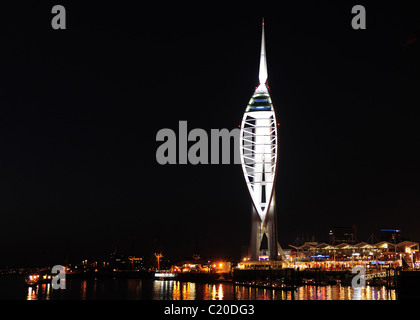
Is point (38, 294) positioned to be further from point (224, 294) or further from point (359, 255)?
point (359, 255)

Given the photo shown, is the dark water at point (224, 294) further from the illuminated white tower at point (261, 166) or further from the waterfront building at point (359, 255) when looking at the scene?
the waterfront building at point (359, 255)

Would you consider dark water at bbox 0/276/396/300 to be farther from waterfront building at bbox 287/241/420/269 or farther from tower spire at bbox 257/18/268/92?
waterfront building at bbox 287/241/420/269

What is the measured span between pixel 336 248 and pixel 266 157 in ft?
189

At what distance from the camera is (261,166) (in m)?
110

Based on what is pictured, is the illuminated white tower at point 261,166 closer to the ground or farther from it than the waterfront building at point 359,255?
farther from it

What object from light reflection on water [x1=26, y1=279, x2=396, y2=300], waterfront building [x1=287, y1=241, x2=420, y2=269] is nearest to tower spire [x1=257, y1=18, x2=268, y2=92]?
light reflection on water [x1=26, y1=279, x2=396, y2=300]

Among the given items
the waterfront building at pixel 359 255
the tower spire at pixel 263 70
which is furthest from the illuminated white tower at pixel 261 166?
the waterfront building at pixel 359 255

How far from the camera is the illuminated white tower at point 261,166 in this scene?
10900 centimetres

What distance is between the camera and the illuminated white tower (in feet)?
358

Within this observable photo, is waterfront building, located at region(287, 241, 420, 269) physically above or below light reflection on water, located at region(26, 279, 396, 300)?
above

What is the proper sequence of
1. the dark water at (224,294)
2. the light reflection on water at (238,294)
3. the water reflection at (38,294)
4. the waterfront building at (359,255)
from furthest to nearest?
the waterfront building at (359,255) → the water reflection at (38,294) → the dark water at (224,294) → the light reflection on water at (238,294)

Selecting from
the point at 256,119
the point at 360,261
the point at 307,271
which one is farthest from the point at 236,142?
the point at 360,261

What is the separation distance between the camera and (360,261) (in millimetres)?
142625
